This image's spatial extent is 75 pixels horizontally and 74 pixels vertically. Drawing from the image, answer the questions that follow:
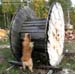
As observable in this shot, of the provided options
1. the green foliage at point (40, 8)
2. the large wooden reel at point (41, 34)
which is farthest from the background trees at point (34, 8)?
the large wooden reel at point (41, 34)

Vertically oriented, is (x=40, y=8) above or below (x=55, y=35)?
above

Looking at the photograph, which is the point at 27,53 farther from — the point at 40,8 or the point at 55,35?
the point at 40,8

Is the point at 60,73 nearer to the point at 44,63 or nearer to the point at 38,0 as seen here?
the point at 44,63

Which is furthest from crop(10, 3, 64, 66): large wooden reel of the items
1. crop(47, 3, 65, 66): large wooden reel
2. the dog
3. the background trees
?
the background trees

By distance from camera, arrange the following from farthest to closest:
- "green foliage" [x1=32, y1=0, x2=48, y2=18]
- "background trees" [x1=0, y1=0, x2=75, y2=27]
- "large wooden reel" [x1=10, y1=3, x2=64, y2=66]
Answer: "background trees" [x1=0, y1=0, x2=75, y2=27]
"green foliage" [x1=32, y1=0, x2=48, y2=18]
"large wooden reel" [x1=10, y1=3, x2=64, y2=66]

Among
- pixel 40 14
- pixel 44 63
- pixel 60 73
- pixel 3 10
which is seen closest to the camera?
pixel 60 73

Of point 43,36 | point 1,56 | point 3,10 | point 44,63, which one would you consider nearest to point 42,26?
point 43,36

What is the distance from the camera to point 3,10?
18.2 m

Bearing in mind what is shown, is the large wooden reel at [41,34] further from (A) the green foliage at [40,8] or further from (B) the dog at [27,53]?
(A) the green foliage at [40,8]

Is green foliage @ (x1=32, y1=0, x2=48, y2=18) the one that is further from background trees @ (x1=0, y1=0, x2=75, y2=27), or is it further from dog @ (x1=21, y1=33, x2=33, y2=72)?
dog @ (x1=21, y1=33, x2=33, y2=72)

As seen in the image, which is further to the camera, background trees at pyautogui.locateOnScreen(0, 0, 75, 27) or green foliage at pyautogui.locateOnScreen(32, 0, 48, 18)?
background trees at pyautogui.locateOnScreen(0, 0, 75, 27)

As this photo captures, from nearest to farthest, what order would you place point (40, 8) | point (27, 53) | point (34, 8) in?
point (27, 53) < point (40, 8) < point (34, 8)

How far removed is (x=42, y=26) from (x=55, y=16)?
447mm

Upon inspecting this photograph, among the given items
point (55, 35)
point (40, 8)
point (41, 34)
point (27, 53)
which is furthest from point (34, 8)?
point (27, 53)
